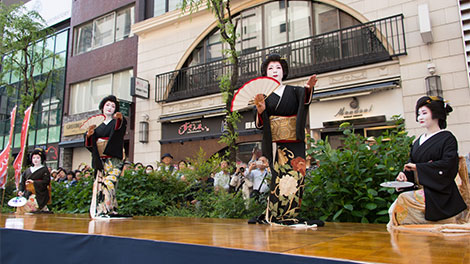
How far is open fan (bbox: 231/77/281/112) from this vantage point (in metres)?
3.30

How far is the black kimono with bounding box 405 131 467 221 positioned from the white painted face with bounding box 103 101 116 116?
3938mm

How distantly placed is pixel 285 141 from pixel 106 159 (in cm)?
267

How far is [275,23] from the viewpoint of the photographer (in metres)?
11.4

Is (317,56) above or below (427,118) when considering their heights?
above

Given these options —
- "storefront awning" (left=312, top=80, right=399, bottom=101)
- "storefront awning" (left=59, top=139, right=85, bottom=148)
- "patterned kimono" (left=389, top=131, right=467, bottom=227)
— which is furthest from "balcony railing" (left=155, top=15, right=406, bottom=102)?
"patterned kimono" (left=389, top=131, right=467, bottom=227)

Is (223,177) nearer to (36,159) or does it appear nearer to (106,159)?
(106,159)

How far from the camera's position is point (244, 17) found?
1198 cm

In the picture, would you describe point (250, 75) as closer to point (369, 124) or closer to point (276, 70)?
point (369, 124)

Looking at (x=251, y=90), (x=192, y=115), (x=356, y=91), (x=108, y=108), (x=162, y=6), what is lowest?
(x=251, y=90)

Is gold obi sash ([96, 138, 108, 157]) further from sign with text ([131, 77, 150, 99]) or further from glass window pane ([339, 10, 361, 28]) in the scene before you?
sign with text ([131, 77, 150, 99])

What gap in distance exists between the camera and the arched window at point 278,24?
1036 cm

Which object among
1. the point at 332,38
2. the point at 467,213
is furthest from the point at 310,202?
the point at 332,38

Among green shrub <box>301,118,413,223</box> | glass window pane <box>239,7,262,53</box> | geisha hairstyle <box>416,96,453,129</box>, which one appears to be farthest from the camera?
glass window pane <box>239,7,262,53</box>

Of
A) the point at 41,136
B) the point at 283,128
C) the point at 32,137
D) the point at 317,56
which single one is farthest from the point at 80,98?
the point at 283,128
